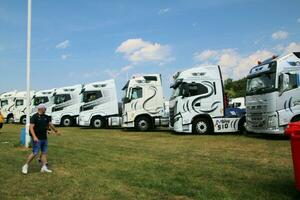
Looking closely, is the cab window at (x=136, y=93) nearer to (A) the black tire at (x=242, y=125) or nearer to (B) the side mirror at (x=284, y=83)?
(A) the black tire at (x=242, y=125)

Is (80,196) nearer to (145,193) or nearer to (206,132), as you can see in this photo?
(145,193)

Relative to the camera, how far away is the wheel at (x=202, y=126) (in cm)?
2328

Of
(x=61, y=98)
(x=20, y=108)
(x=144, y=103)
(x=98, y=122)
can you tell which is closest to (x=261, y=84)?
(x=144, y=103)

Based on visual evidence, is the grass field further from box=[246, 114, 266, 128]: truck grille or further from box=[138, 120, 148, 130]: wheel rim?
box=[138, 120, 148, 130]: wheel rim

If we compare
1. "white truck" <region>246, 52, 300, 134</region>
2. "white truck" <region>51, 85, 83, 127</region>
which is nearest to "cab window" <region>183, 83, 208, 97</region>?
"white truck" <region>246, 52, 300, 134</region>

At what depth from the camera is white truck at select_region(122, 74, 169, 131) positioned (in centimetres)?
2762

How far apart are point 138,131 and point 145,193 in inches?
777

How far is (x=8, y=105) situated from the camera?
4091cm

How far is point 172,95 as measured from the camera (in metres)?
24.5

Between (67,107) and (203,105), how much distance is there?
48.9ft

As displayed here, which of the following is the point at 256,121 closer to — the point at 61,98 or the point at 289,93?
the point at 289,93

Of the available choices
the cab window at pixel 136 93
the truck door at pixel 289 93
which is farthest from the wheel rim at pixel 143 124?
the truck door at pixel 289 93

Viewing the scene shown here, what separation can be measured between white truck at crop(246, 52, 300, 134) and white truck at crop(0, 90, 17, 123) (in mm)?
27231

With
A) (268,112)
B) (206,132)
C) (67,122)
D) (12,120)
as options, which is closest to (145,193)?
(268,112)
